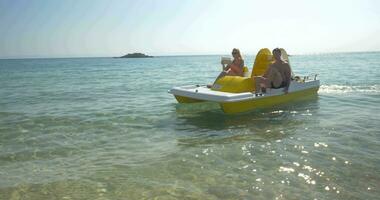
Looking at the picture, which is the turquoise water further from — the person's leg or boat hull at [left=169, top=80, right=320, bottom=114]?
the person's leg

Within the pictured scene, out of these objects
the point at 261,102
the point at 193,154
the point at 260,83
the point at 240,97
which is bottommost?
the point at 193,154

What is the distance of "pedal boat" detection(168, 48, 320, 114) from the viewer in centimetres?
996

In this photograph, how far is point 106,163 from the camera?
21.2 ft

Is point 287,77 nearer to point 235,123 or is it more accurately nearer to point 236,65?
point 236,65

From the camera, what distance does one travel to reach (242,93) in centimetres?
1023

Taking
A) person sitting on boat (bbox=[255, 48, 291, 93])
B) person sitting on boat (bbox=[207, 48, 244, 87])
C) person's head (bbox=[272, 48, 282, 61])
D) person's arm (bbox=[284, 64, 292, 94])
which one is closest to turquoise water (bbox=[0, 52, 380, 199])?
person's arm (bbox=[284, 64, 292, 94])

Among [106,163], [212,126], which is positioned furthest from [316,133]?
[106,163]

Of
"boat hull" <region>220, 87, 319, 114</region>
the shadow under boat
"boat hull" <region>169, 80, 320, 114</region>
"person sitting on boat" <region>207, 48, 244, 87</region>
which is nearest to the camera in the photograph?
the shadow under boat

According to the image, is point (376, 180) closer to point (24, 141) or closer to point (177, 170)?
point (177, 170)

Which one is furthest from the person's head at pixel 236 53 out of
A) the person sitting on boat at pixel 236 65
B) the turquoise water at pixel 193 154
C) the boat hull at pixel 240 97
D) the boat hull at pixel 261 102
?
the boat hull at pixel 261 102

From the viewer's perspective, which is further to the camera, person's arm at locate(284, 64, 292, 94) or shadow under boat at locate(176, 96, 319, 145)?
person's arm at locate(284, 64, 292, 94)

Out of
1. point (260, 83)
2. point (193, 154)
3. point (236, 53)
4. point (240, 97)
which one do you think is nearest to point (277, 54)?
point (260, 83)

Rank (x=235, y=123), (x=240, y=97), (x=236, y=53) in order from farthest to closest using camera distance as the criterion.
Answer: (x=236, y=53) < (x=240, y=97) < (x=235, y=123)

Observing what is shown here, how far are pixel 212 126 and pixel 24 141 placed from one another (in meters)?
4.25
